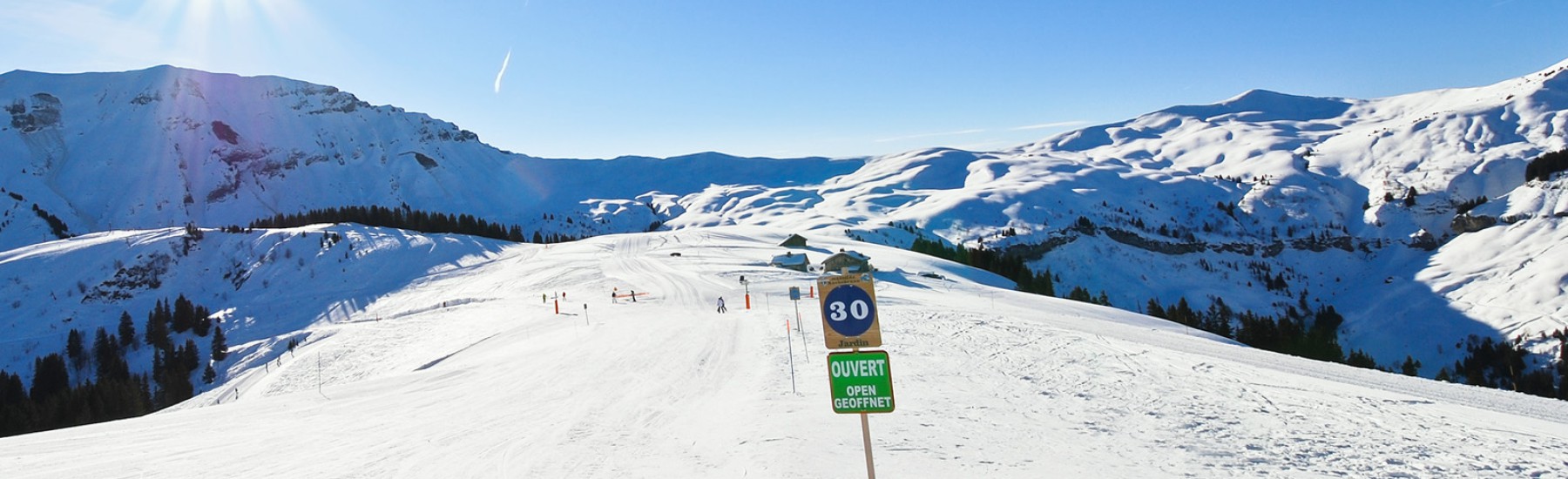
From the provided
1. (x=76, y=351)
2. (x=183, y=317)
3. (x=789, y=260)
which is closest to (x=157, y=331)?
(x=183, y=317)

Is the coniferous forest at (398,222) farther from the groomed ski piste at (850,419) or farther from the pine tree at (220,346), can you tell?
the groomed ski piste at (850,419)

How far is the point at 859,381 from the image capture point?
6.76 m

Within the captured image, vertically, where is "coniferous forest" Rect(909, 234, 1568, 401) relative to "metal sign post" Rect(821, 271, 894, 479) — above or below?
below

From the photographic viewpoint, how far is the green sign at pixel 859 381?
6.62 m

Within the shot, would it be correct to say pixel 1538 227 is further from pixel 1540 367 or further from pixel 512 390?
pixel 512 390

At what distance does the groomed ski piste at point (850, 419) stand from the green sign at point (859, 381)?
233 centimetres

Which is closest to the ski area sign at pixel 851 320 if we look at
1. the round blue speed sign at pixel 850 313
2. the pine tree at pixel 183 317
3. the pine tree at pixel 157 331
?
the round blue speed sign at pixel 850 313

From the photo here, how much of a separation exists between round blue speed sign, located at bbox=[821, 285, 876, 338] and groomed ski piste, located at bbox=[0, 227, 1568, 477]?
268 centimetres

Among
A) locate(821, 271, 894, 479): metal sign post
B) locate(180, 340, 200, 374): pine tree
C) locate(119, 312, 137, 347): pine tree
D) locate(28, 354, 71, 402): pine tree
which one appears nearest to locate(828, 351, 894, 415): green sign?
locate(821, 271, 894, 479): metal sign post

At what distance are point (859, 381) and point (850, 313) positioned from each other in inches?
24.4

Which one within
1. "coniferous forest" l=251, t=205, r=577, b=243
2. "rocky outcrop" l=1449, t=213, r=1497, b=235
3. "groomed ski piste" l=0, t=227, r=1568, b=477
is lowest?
"rocky outcrop" l=1449, t=213, r=1497, b=235

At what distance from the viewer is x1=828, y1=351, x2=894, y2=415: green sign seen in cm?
662

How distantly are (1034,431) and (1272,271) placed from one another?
461 feet

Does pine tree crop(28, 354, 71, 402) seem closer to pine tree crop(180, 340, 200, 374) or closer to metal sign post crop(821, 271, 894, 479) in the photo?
pine tree crop(180, 340, 200, 374)
